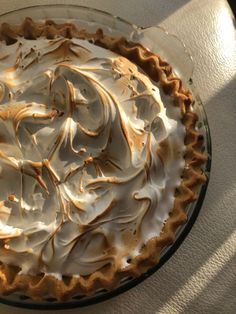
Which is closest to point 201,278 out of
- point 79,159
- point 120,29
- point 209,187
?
point 209,187

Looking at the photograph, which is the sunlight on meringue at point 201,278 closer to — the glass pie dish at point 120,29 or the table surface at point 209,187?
the table surface at point 209,187

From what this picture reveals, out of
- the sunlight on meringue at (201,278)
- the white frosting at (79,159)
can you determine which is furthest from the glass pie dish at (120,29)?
the sunlight on meringue at (201,278)

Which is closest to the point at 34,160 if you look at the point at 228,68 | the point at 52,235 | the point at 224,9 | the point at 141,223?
the point at 52,235

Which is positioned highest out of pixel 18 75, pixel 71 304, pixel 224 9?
pixel 224 9

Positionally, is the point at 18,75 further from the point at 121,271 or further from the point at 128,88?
the point at 121,271

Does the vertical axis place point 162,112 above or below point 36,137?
above

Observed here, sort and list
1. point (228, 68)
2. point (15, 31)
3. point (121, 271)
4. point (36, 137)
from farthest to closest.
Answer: point (228, 68) → point (15, 31) → point (36, 137) → point (121, 271)

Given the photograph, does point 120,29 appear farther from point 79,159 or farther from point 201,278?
point 201,278
